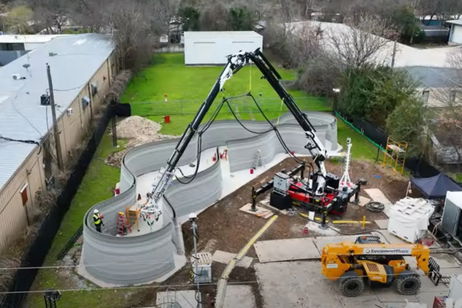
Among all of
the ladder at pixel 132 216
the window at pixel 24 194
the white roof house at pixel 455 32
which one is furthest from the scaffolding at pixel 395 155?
the white roof house at pixel 455 32

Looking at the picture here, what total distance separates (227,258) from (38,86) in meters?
17.8

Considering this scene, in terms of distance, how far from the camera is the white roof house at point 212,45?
5200 cm

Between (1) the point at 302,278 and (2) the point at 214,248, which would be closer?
(1) the point at 302,278

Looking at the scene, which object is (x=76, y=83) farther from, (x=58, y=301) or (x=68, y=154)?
(x=58, y=301)

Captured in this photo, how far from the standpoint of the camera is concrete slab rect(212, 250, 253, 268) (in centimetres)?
1799

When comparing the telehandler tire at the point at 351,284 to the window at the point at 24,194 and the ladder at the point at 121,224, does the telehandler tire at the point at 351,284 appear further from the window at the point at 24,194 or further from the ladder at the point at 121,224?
the window at the point at 24,194

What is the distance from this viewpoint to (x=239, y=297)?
53.0ft

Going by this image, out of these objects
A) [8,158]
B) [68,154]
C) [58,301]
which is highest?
[8,158]

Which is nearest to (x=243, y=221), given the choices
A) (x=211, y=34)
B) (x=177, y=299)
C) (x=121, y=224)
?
(x=121, y=224)

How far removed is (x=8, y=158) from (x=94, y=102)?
14.7 metres

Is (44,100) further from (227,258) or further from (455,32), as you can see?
(455,32)

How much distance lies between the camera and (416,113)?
25.7m

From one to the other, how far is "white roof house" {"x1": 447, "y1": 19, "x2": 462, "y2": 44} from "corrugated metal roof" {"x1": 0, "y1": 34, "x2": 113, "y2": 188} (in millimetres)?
45577

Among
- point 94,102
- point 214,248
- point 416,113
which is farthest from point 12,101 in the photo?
point 416,113
